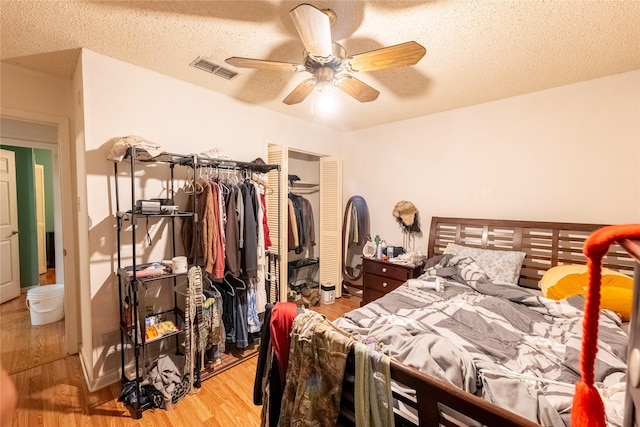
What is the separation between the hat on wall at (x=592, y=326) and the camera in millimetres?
434

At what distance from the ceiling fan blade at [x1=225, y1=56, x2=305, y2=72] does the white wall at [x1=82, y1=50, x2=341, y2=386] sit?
3.36ft

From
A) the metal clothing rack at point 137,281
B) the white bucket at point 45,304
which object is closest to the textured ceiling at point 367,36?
the metal clothing rack at point 137,281

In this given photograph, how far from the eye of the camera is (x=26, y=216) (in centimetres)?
394

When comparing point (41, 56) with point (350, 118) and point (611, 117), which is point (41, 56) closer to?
point (350, 118)

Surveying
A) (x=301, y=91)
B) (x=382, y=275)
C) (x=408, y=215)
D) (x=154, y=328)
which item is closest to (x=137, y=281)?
(x=154, y=328)

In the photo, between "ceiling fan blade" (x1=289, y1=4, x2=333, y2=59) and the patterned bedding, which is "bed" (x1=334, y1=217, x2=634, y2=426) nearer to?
the patterned bedding

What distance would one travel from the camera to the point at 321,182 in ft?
13.1

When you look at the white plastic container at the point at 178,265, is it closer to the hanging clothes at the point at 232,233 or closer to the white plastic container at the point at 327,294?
the hanging clothes at the point at 232,233

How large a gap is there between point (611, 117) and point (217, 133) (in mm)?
3357

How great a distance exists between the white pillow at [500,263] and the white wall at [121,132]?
2593 mm

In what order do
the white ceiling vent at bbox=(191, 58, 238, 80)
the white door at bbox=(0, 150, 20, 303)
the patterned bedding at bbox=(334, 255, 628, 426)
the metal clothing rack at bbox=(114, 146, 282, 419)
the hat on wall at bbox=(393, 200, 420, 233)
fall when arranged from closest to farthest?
the patterned bedding at bbox=(334, 255, 628, 426)
the metal clothing rack at bbox=(114, 146, 282, 419)
the white ceiling vent at bbox=(191, 58, 238, 80)
the hat on wall at bbox=(393, 200, 420, 233)
the white door at bbox=(0, 150, 20, 303)

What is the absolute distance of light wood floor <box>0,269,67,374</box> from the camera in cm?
231

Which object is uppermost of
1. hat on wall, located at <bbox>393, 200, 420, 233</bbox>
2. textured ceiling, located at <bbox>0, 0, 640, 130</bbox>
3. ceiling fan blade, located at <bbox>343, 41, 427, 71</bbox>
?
textured ceiling, located at <bbox>0, 0, 640, 130</bbox>

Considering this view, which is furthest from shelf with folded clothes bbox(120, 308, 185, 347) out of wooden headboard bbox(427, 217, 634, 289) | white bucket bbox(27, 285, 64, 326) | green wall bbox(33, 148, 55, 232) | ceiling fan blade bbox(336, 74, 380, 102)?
green wall bbox(33, 148, 55, 232)
